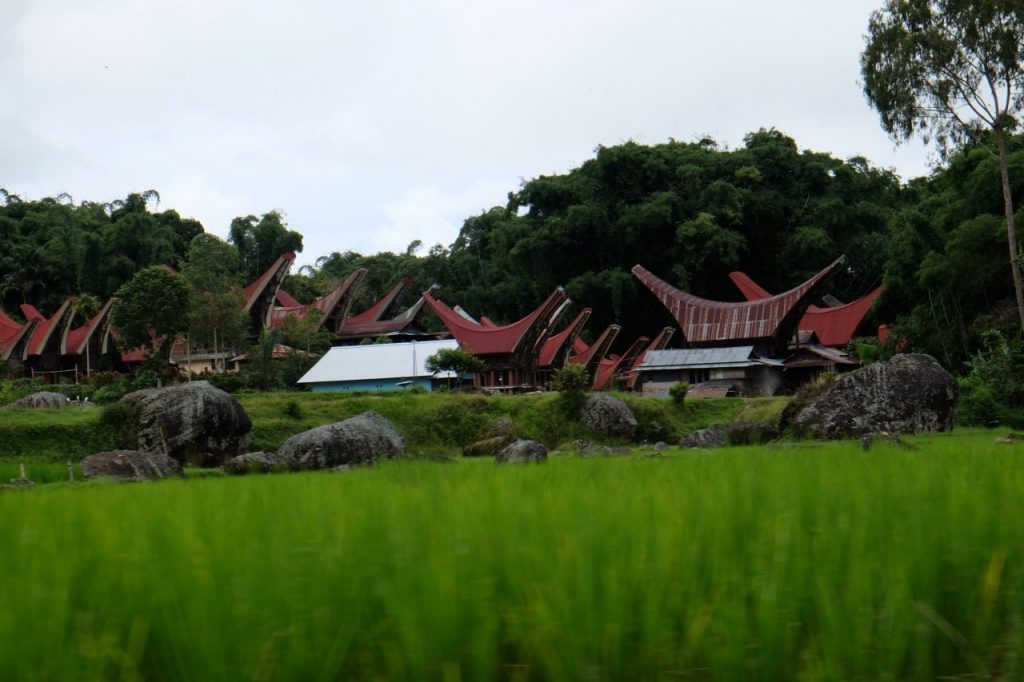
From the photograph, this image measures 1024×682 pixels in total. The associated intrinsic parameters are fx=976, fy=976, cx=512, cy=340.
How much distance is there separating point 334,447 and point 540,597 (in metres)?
16.0

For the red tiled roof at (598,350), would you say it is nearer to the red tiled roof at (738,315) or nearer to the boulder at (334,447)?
the red tiled roof at (738,315)

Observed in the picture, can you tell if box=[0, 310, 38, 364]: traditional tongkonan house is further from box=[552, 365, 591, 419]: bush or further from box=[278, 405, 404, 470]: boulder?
box=[278, 405, 404, 470]: boulder

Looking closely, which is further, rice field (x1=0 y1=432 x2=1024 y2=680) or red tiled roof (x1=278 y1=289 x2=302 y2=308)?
red tiled roof (x1=278 y1=289 x2=302 y2=308)

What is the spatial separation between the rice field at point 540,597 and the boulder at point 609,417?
21703 mm

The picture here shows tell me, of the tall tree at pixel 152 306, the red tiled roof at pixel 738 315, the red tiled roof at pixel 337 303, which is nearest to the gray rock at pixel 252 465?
the tall tree at pixel 152 306


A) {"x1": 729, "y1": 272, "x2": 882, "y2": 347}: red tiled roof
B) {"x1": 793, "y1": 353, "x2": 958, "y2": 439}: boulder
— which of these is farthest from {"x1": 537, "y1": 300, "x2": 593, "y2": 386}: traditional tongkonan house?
{"x1": 793, "y1": 353, "x2": 958, "y2": 439}: boulder

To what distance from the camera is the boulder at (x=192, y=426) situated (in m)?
20.8

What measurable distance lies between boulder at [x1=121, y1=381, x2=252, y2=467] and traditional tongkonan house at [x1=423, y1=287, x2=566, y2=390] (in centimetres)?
1520

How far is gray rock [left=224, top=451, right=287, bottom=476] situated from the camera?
637 inches

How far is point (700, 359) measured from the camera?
35.4m

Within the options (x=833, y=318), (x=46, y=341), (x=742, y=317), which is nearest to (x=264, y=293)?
(x=46, y=341)

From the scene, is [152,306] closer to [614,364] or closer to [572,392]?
[572,392]

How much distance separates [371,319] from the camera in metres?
48.1

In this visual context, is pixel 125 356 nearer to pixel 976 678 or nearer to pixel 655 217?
pixel 655 217
